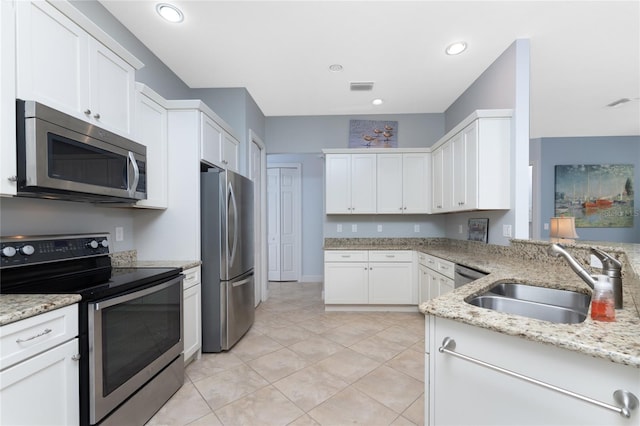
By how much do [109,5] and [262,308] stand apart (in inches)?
135

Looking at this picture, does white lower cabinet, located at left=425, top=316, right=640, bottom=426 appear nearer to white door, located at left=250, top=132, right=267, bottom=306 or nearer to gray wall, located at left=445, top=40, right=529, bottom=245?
gray wall, located at left=445, top=40, right=529, bottom=245

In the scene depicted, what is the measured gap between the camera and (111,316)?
4.63 feet

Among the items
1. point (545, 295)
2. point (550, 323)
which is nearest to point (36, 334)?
point (550, 323)

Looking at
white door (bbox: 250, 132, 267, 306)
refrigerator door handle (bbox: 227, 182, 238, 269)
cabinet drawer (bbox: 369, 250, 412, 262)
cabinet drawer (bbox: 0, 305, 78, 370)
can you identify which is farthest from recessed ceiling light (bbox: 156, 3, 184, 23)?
cabinet drawer (bbox: 369, 250, 412, 262)

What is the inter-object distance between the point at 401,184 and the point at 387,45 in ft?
6.03

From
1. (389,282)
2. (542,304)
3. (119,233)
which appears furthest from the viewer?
(389,282)

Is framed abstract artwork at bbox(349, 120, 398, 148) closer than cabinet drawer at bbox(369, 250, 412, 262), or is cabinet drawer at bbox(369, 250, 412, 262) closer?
cabinet drawer at bbox(369, 250, 412, 262)

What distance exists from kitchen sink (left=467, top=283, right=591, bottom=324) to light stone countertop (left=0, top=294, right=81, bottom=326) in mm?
1806

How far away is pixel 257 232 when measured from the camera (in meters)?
3.88

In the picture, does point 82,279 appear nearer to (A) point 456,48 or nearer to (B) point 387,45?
(B) point 387,45

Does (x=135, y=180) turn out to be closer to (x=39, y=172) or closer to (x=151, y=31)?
(x=39, y=172)

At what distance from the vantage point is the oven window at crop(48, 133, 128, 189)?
4.37ft

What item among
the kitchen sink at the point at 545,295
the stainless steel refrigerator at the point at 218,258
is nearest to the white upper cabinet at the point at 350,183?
the stainless steel refrigerator at the point at 218,258

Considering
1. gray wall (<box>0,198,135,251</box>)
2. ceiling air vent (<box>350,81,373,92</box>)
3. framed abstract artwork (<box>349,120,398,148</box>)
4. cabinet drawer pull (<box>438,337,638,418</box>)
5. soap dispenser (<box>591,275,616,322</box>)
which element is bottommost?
cabinet drawer pull (<box>438,337,638,418</box>)
